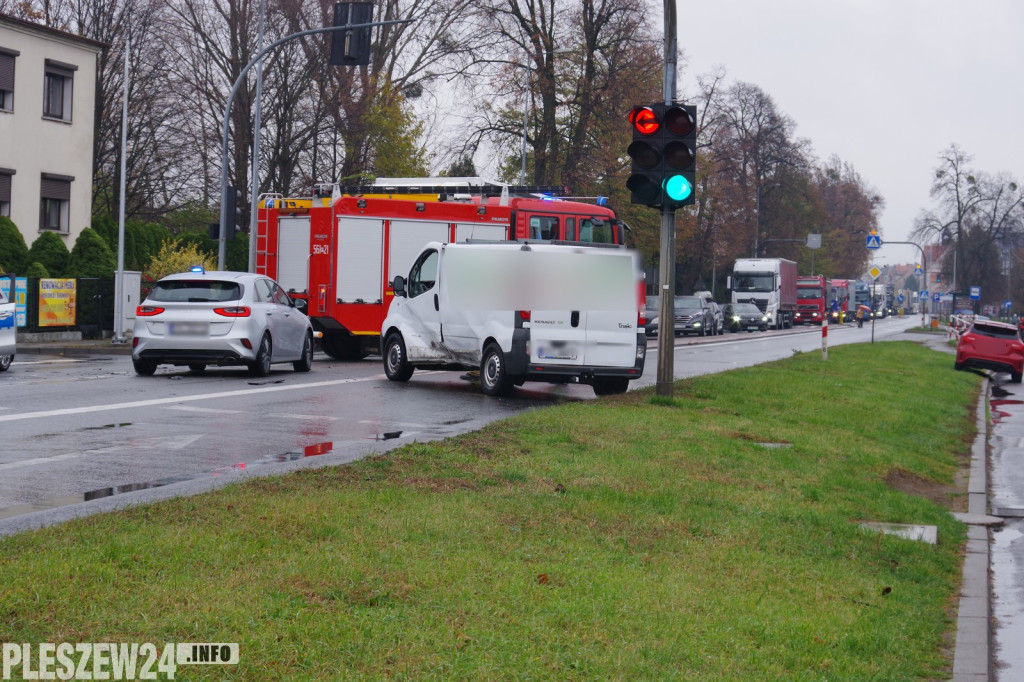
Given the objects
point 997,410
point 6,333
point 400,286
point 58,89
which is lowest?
point 997,410

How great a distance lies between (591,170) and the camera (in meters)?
47.4

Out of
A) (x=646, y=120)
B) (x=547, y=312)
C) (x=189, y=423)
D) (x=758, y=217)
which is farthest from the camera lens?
(x=758, y=217)

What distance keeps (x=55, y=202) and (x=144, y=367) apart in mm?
23007

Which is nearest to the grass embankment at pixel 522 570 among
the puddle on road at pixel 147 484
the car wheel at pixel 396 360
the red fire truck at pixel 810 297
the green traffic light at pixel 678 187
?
the puddle on road at pixel 147 484

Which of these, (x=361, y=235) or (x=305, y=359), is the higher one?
(x=361, y=235)

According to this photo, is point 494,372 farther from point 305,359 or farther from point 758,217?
point 758,217

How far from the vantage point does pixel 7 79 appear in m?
37.4

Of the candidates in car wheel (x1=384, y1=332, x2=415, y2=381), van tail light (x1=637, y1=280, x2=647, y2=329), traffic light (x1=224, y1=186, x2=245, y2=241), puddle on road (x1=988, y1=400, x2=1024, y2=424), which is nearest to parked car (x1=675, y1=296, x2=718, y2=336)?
traffic light (x1=224, y1=186, x2=245, y2=241)

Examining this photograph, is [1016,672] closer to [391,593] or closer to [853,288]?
[391,593]

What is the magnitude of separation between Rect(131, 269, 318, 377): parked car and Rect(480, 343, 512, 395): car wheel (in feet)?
12.9

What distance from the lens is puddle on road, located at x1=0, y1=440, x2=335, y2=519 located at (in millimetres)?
7848

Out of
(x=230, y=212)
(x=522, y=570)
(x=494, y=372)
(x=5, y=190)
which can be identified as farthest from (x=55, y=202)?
(x=522, y=570)

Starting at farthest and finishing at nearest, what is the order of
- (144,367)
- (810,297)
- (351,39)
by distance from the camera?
(810,297) → (351,39) → (144,367)

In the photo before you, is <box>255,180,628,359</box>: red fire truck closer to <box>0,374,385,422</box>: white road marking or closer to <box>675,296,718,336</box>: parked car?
<box>0,374,385,422</box>: white road marking
